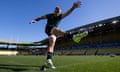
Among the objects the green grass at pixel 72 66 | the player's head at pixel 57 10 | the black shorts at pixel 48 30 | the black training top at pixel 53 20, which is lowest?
the green grass at pixel 72 66

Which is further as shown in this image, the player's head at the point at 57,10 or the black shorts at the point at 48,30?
the player's head at the point at 57,10

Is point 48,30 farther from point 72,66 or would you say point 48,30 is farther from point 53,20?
point 72,66

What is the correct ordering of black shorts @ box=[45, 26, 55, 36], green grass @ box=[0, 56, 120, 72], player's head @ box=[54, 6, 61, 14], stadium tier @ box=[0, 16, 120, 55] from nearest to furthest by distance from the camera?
green grass @ box=[0, 56, 120, 72], black shorts @ box=[45, 26, 55, 36], player's head @ box=[54, 6, 61, 14], stadium tier @ box=[0, 16, 120, 55]

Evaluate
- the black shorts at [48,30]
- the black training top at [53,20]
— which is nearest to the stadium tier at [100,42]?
the black training top at [53,20]

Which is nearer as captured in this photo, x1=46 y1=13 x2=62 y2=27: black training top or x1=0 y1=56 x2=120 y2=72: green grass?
x1=0 y1=56 x2=120 y2=72: green grass

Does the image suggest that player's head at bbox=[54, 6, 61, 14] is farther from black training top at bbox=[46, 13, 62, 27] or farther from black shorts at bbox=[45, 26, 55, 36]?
black shorts at bbox=[45, 26, 55, 36]

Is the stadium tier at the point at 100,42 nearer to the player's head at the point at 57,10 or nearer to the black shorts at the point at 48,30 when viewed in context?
the player's head at the point at 57,10

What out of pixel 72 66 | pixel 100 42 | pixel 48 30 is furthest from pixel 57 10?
pixel 100 42

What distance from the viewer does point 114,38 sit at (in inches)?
1682

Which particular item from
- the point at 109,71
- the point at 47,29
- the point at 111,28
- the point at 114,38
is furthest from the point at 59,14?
the point at 111,28

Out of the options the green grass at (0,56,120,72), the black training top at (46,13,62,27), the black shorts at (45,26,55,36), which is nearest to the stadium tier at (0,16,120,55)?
the green grass at (0,56,120,72)

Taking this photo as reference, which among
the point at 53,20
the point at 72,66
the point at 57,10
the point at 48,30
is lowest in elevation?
the point at 72,66

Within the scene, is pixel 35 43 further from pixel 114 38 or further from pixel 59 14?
pixel 59 14

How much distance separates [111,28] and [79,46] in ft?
32.7
